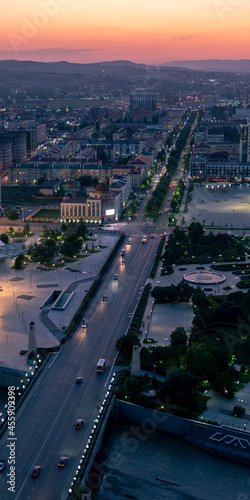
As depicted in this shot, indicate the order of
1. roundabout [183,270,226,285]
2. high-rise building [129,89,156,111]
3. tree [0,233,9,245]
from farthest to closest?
high-rise building [129,89,156,111]
tree [0,233,9,245]
roundabout [183,270,226,285]

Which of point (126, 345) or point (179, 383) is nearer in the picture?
point (179, 383)

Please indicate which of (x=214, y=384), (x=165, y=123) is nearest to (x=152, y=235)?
(x=214, y=384)

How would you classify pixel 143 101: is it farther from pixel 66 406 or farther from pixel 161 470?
pixel 161 470

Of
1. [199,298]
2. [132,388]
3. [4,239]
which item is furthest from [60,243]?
[132,388]

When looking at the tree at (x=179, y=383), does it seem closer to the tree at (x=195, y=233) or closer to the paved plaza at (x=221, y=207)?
the tree at (x=195, y=233)

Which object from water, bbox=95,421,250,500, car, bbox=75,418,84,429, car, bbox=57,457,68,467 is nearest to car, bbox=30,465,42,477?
car, bbox=57,457,68,467

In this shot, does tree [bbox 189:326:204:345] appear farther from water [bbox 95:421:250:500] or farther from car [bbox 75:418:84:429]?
car [bbox 75:418:84:429]

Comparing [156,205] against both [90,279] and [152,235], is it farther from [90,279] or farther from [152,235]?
[90,279]
